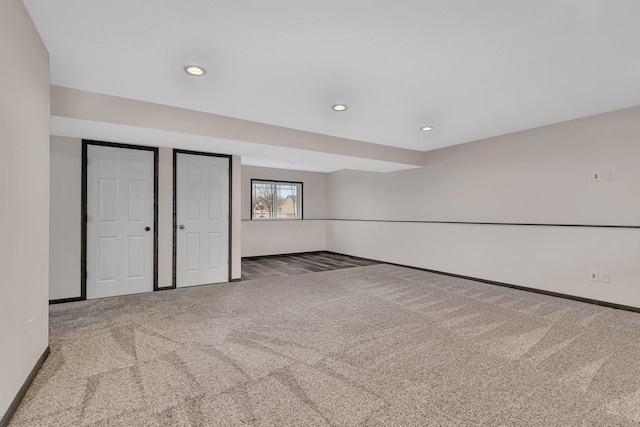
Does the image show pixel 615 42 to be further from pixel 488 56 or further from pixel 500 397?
pixel 500 397

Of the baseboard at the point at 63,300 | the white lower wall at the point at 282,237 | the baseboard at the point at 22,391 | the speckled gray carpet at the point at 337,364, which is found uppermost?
the white lower wall at the point at 282,237

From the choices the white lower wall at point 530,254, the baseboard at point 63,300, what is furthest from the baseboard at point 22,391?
the white lower wall at point 530,254

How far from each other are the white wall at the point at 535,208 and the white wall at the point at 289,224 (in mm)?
2499

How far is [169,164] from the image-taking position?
14.5 feet

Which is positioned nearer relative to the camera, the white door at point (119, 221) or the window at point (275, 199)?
the white door at point (119, 221)

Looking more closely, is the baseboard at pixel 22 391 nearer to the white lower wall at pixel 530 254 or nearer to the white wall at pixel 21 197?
the white wall at pixel 21 197

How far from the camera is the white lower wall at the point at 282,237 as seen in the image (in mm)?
7582

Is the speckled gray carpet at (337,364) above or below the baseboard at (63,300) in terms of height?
below

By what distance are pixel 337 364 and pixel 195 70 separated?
272 centimetres

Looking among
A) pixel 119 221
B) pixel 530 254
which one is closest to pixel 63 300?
pixel 119 221

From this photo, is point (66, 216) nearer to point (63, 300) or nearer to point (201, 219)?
point (63, 300)

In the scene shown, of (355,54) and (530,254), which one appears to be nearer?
(355,54)

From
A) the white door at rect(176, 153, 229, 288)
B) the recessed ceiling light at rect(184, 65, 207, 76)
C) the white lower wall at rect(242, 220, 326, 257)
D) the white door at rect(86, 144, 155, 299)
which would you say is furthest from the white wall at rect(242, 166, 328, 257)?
the recessed ceiling light at rect(184, 65, 207, 76)

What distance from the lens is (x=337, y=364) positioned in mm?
2201
